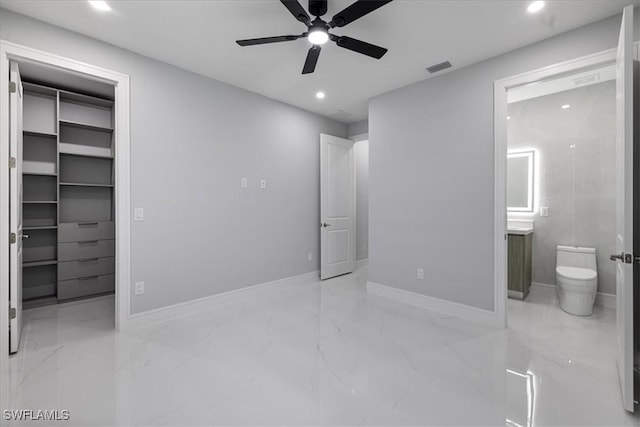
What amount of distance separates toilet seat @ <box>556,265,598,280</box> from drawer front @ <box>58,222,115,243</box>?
18.4ft

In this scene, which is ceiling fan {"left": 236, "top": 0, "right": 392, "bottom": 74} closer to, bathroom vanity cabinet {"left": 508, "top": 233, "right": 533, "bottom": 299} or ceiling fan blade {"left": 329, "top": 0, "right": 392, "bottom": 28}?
ceiling fan blade {"left": 329, "top": 0, "right": 392, "bottom": 28}

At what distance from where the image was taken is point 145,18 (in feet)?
7.61

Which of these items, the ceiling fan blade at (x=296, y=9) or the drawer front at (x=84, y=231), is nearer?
the ceiling fan blade at (x=296, y=9)

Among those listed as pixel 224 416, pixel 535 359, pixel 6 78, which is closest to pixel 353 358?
pixel 224 416

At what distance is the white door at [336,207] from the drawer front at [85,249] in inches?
118

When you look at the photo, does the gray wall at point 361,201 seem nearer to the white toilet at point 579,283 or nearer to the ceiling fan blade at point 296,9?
the white toilet at point 579,283

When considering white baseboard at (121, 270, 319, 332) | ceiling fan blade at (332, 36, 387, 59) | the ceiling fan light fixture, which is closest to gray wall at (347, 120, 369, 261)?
white baseboard at (121, 270, 319, 332)

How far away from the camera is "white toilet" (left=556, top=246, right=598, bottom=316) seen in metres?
3.06

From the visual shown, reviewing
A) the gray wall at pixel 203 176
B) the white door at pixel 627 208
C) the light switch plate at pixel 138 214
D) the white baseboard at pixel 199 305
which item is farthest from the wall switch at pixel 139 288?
the white door at pixel 627 208

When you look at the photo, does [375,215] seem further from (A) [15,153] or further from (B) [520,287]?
(A) [15,153]

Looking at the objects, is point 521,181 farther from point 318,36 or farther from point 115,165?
point 115,165

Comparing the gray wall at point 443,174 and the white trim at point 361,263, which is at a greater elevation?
the gray wall at point 443,174

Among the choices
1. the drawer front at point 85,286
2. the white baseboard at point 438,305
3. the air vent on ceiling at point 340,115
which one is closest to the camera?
the white baseboard at point 438,305

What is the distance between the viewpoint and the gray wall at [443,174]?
2.85 metres
